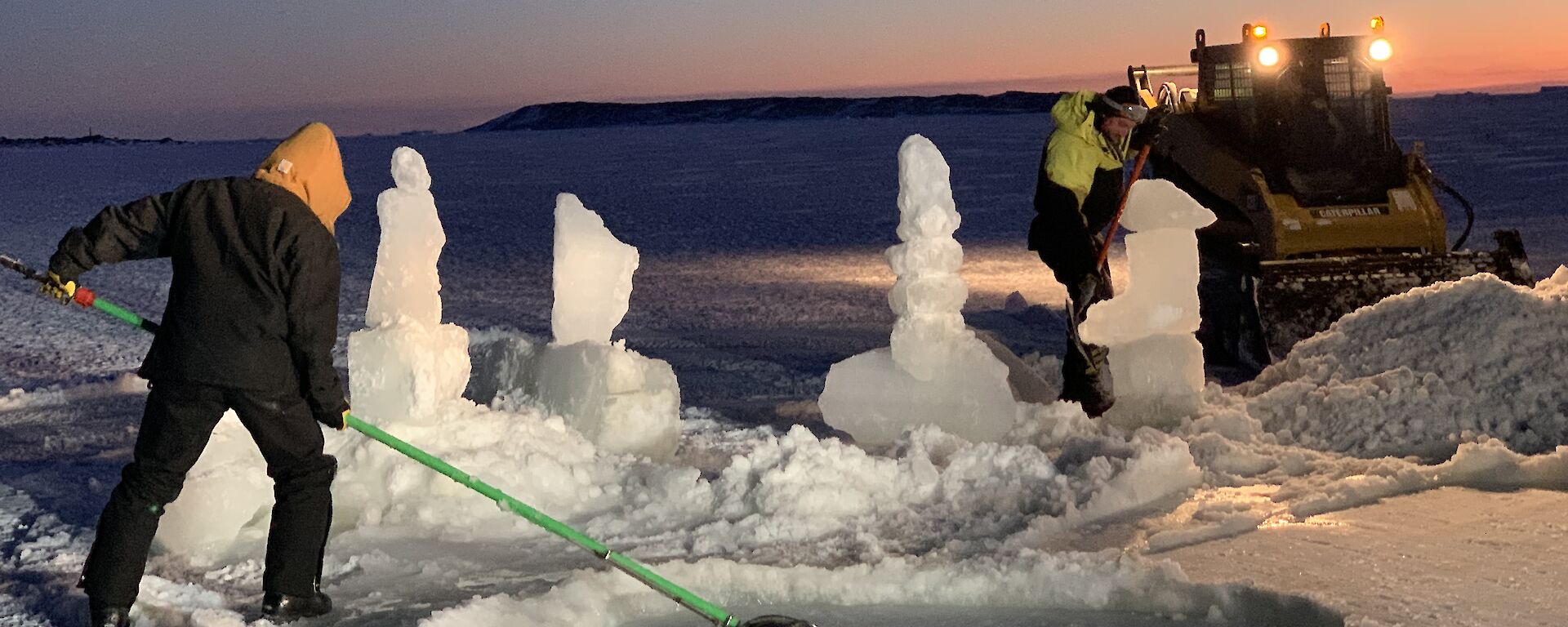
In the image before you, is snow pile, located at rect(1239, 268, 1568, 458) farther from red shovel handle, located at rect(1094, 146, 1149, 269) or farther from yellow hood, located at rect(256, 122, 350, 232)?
yellow hood, located at rect(256, 122, 350, 232)

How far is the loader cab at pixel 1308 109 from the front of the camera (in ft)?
29.2

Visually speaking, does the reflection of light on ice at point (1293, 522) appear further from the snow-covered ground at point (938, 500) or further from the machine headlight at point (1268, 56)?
the machine headlight at point (1268, 56)

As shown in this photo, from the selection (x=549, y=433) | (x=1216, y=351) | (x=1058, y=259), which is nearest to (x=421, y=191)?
(x=549, y=433)

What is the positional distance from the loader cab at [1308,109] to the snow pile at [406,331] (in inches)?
196

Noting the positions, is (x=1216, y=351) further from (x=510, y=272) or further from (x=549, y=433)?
(x=510, y=272)

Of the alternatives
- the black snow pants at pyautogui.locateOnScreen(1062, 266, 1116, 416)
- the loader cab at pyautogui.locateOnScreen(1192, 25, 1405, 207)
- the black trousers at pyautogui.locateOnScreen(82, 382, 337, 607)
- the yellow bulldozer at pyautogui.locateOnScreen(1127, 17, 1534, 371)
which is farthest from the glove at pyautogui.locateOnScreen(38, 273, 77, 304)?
the loader cab at pyautogui.locateOnScreen(1192, 25, 1405, 207)

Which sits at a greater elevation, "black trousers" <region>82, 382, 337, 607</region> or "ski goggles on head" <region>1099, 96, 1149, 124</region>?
"ski goggles on head" <region>1099, 96, 1149, 124</region>

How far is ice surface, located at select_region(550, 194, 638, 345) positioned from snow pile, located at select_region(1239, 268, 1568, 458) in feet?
9.22

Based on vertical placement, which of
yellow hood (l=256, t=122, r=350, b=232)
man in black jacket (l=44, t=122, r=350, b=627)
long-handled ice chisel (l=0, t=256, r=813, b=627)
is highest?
yellow hood (l=256, t=122, r=350, b=232)

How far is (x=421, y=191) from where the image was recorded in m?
6.20

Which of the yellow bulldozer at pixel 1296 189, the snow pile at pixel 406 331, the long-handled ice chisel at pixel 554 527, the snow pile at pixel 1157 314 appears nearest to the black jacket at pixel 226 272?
the long-handled ice chisel at pixel 554 527

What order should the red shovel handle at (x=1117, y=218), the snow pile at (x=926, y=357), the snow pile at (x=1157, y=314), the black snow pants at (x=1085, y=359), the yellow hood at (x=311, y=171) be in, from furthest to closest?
A: the black snow pants at (x=1085, y=359)
the red shovel handle at (x=1117, y=218)
the snow pile at (x=1157, y=314)
the snow pile at (x=926, y=357)
the yellow hood at (x=311, y=171)

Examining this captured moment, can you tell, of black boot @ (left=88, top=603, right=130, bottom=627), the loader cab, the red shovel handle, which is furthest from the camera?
the loader cab

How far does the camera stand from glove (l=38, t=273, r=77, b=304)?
13.7 ft
